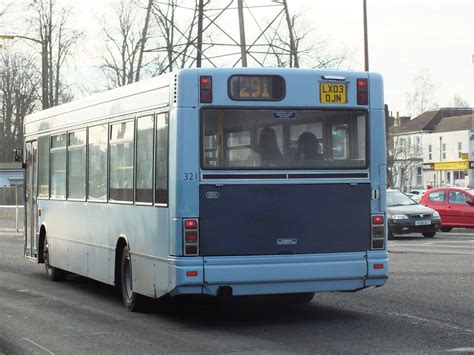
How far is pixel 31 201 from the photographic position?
18203 millimetres

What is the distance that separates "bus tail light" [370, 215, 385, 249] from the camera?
1144 cm

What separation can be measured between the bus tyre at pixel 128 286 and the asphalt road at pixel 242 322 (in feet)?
0.36

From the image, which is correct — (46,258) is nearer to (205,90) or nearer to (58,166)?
(58,166)

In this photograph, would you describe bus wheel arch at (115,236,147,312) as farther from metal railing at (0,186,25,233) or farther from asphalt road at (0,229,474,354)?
metal railing at (0,186,25,233)

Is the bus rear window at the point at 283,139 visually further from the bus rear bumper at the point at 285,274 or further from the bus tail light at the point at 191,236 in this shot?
the bus rear bumper at the point at 285,274

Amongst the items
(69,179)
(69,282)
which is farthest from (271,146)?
(69,282)

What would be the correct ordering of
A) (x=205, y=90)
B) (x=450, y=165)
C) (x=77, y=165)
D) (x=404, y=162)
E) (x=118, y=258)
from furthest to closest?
(x=404, y=162) < (x=450, y=165) < (x=77, y=165) < (x=118, y=258) < (x=205, y=90)

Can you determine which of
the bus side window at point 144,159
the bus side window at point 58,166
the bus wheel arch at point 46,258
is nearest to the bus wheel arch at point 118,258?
the bus side window at point 144,159

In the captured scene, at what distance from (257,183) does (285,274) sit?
103 cm

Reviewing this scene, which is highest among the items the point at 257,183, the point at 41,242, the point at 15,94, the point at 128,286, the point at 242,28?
the point at 15,94

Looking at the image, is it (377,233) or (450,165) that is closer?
(377,233)

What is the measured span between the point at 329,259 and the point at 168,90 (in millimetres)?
2552

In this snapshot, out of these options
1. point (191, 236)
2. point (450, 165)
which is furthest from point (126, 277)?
point (450, 165)

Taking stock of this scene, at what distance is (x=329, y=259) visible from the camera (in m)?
11.2
